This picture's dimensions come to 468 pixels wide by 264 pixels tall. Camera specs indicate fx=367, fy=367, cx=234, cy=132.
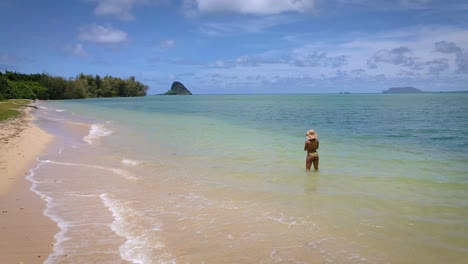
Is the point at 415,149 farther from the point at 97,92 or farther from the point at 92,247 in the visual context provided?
the point at 97,92

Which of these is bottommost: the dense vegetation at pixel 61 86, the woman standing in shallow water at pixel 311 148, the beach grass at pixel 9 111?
the woman standing in shallow water at pixel 311 148

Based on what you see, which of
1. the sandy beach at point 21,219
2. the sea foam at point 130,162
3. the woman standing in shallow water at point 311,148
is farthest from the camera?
the sea foam at point 130,162

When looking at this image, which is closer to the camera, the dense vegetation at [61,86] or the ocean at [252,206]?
the ocean at [252,206]

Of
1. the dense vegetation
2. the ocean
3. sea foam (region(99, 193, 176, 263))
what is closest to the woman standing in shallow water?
the ocean

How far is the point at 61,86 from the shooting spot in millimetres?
120688

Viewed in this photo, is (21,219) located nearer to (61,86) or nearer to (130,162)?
(130,162)

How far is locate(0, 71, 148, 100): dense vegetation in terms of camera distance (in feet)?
261

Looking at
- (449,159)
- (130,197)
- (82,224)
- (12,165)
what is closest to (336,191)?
(130,197)

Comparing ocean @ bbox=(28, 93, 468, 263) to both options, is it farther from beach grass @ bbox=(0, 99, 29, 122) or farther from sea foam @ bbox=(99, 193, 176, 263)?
beach grass @ bbox=(0, 99, 29, 122)

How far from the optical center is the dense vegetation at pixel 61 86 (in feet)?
261

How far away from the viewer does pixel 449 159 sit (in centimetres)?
1517

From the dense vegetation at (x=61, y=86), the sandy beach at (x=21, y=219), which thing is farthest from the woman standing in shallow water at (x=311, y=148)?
the dense vegetation at (x=61, y=86)

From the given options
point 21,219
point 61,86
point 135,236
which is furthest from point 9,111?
point 61,86

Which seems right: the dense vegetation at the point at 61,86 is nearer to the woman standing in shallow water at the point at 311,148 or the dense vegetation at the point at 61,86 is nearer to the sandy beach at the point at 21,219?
the sandy beach at the point at 21,219
